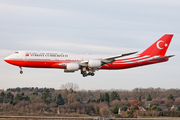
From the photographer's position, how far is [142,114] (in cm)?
9775

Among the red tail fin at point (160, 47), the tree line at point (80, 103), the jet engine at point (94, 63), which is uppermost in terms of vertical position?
the red tail fin at point (160, 47)

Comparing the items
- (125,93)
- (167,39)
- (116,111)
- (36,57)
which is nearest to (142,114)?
(116,111)

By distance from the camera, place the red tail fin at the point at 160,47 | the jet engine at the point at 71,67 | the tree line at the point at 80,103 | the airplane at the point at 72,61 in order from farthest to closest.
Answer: the tree line at the point at 80,103, the red tail fin at the point at 160,47, the airplane at the point at 72,61, the jet engine at the point at 71,67

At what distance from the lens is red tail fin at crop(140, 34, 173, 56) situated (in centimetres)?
8006

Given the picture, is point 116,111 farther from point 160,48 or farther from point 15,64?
point 15,64

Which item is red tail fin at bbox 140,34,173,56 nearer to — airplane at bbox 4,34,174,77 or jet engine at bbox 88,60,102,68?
airplane at bbox 4,34,174,77

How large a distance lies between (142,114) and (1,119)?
148 feet

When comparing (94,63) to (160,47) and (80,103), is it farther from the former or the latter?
(80,103)

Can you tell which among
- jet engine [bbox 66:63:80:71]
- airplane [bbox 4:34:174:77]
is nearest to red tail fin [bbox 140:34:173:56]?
airplane [bbox 4:34:174:77]

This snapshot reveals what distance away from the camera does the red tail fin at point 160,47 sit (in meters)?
80.1

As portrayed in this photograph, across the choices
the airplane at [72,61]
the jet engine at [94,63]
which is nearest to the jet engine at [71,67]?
the airplane at [72,61]

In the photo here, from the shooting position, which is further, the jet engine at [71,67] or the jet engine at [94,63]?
the jet engine at [94,63]

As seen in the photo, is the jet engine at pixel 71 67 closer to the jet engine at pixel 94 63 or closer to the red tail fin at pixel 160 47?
the jet engine at pixel 94 63

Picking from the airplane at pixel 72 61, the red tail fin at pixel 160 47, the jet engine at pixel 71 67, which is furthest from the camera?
the red tail fin at pixel 160 47
